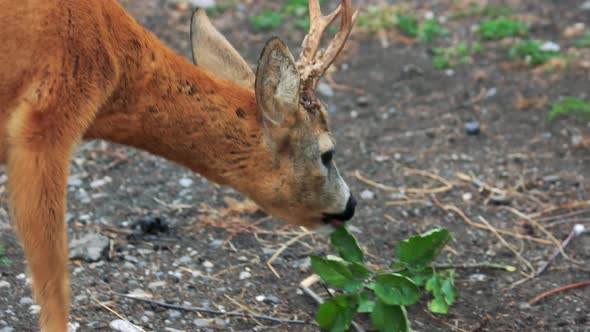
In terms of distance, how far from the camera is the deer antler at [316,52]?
458cm

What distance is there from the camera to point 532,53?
8336 mm

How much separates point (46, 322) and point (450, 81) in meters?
4.71

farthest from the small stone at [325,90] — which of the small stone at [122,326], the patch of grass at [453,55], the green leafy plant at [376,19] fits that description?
the small stone at [122,326]

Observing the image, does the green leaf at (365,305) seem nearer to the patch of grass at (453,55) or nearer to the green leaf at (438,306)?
the green leaf at (438,306)

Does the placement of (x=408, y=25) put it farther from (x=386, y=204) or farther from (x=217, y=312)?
(x=217, y=312)

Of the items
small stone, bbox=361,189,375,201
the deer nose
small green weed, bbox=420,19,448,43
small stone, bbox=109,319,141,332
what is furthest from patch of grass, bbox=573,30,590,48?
small stone, bbox=109,319,141,332

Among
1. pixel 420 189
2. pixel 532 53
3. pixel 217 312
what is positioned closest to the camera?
pixel 217 312

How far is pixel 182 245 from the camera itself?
571 cm

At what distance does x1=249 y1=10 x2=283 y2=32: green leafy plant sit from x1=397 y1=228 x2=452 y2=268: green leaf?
450cm

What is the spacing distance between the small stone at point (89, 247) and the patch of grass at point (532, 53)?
428cm

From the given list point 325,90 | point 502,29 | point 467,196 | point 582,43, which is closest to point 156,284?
point 467,196

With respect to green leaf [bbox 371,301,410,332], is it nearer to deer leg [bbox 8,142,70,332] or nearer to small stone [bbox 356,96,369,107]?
deer leg [bbox 8,142,70,332]

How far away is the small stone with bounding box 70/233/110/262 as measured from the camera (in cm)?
541

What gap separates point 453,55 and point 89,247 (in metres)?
4.15
